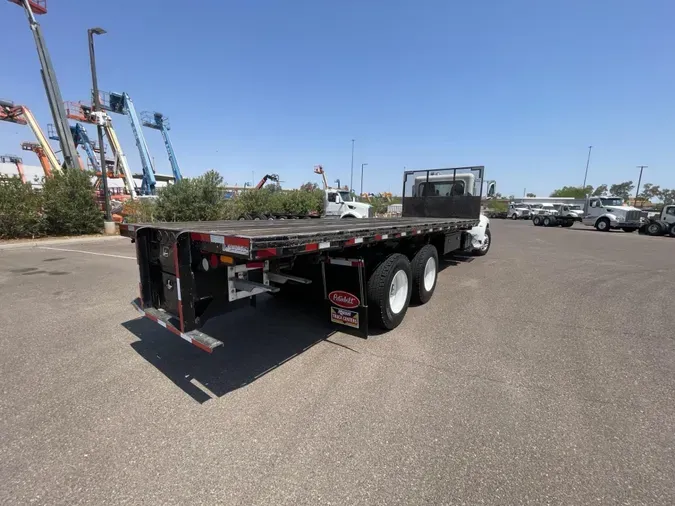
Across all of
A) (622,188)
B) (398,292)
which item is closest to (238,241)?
(398,292)

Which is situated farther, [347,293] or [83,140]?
[83,140]

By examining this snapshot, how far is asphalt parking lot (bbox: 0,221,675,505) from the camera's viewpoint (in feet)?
6.56

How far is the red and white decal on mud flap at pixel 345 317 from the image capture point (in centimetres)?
384

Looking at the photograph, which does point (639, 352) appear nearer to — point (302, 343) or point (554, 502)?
point (554, 502)

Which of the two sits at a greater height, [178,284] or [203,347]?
[178,284]

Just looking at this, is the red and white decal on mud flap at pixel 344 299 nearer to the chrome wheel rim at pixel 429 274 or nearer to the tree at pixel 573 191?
the chrome wheel rim at pixel 429 274

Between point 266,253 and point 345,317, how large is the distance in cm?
168

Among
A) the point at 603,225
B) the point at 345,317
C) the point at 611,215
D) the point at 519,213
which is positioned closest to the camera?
the point at 345,317

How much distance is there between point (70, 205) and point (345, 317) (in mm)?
16443

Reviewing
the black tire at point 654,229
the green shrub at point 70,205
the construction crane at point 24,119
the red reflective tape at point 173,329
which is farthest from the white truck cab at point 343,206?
the construction crane at point 24,119

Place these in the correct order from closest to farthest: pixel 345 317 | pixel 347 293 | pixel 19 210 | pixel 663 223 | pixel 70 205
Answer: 1. pixel 347 293
2. pixel 345 317
3. pixel 19 210
4. pixel 70 205
5. pixel 663 223

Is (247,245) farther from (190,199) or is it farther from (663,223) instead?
(663,223)

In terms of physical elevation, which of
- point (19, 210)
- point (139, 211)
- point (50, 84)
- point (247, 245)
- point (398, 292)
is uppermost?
point (50, 84)

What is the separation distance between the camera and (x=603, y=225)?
25.3 meters
